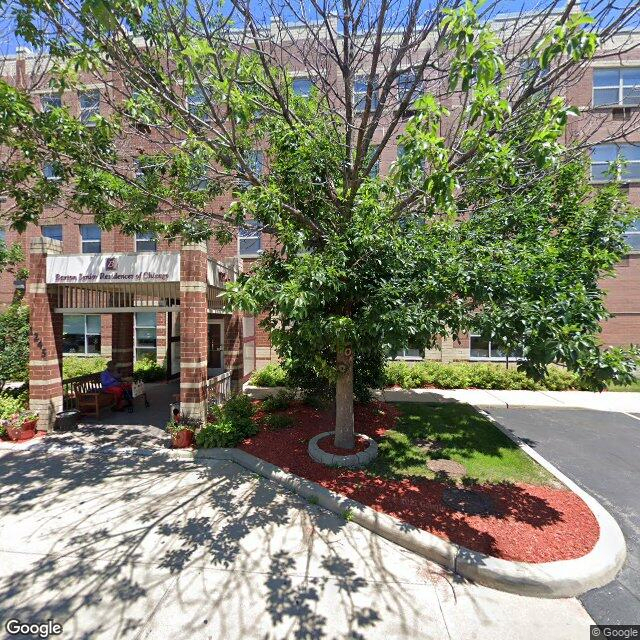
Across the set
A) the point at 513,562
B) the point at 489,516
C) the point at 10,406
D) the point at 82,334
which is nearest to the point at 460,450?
the point at 489,516

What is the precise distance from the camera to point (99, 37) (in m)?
4.44

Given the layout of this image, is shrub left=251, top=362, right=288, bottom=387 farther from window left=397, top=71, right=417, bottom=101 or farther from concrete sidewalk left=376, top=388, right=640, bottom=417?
window left=397, top=71, right=417, bottom=101

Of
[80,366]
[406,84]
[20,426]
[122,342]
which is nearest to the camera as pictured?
[406,84]

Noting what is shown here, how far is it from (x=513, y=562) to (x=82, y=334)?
18695 millimetres

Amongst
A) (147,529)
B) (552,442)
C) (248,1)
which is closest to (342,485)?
(147,529)

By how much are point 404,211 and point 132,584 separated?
223 inches

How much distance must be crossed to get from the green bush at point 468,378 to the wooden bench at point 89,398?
8.49m

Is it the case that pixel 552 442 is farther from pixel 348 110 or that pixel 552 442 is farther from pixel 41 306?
pixel 41 306

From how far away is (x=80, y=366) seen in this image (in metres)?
14.0

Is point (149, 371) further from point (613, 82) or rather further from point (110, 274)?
point (613, 82)

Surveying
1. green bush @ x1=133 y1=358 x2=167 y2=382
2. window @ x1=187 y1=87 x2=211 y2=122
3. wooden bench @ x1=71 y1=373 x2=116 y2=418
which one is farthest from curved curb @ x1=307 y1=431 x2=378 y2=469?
green bush @ x1=133 y1=358 x2=167 y2=382

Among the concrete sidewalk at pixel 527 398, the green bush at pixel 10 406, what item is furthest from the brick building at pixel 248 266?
the green bush at pixel 10 406

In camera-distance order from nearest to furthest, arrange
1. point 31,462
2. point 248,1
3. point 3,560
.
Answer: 1. point 3,560
2. point 248,1
3. point 31,462

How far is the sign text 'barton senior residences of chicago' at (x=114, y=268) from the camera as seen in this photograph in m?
7.42
